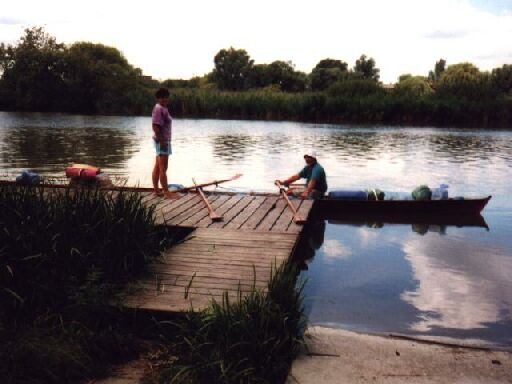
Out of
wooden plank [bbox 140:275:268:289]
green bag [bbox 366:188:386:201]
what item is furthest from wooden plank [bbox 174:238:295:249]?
green bag [bbox 366:188:386:201]

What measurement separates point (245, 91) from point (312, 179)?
142ft

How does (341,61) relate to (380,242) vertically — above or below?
above

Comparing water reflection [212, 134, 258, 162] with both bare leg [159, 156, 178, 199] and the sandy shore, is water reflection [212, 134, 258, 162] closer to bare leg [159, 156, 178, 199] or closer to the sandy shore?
bare leg [159, 156, 178, 199]

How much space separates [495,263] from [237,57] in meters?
81.3

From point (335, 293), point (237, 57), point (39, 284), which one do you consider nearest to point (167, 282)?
point (39, 284)

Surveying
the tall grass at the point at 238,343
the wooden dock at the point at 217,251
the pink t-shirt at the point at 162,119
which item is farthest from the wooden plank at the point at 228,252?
the pink t-shirt at the point at 162,119

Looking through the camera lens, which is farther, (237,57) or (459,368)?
(237,57)

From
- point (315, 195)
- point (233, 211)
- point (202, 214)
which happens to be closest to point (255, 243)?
point (202, 214)

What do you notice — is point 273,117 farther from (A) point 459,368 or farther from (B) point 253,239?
(A) point 459,368

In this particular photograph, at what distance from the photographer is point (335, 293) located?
6.27 meters

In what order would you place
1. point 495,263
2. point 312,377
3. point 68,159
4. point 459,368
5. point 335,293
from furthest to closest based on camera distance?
point 68,159 < point 495,263 < point 335,293 < point 459,368 < point 312,377

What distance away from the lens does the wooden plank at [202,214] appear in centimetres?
708

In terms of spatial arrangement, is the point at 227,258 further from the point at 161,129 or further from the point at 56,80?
the point at 56,80

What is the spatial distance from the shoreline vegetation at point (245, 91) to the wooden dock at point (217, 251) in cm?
2839
